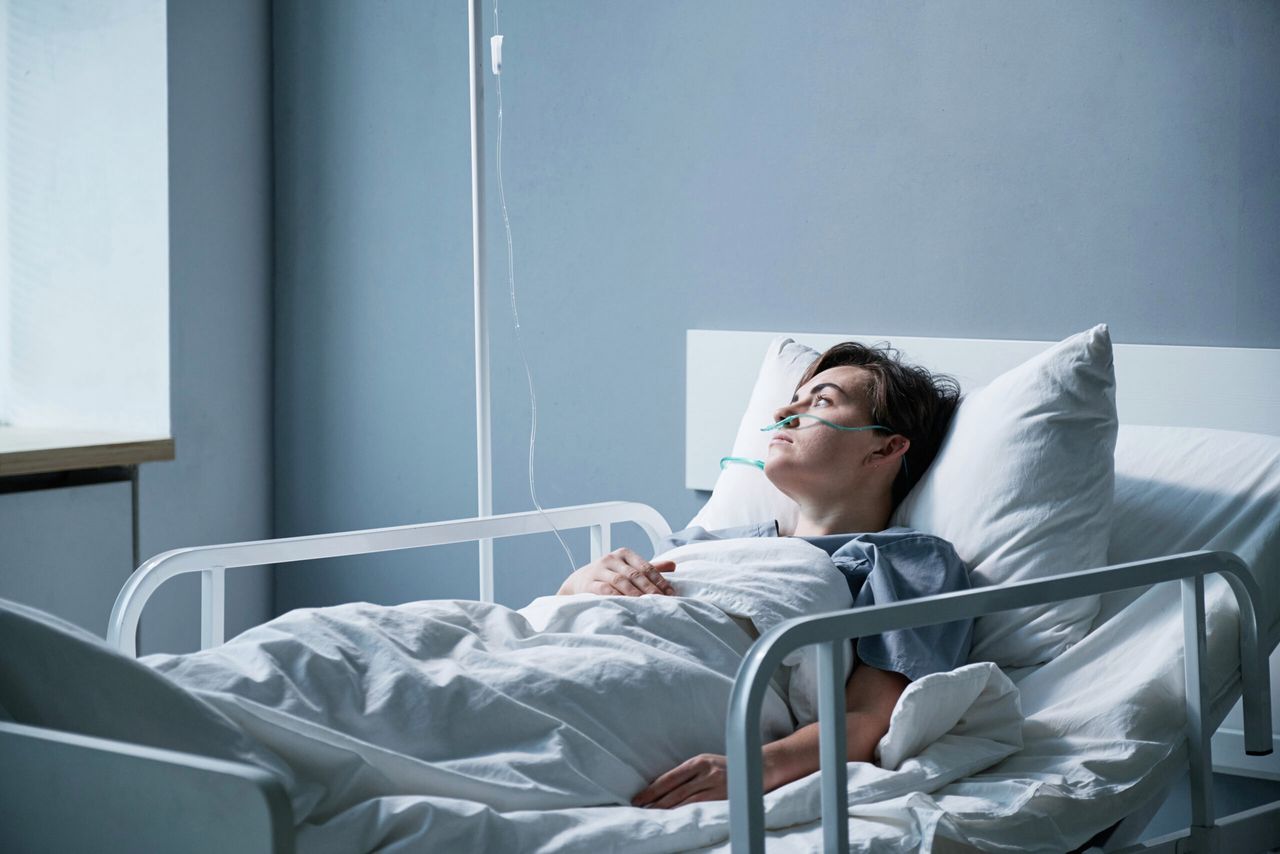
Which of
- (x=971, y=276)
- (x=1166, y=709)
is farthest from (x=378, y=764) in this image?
(x=971, y=276)

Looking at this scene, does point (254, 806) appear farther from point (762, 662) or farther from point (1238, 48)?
point (1238, 48)

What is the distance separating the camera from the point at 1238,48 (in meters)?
2.15

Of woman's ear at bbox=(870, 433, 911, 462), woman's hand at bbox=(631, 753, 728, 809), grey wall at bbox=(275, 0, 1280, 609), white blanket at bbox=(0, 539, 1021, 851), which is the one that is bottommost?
woman's hand at bbox=(631, 753, 728, 809)

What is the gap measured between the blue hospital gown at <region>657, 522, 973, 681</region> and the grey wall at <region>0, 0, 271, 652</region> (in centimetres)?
174

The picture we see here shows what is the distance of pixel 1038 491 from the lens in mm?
1902

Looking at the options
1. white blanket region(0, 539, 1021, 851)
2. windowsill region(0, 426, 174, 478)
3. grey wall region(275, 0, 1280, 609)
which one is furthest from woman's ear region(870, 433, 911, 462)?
windowsill region(0, 426, 174, 478)

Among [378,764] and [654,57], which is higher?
[654,57]

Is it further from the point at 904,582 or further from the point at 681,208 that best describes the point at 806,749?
the point at 681,208

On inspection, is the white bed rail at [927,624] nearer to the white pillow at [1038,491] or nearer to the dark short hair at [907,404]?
the white pillow at [1038,491]

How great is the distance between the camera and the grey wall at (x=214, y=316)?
3.21 m

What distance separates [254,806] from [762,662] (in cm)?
45

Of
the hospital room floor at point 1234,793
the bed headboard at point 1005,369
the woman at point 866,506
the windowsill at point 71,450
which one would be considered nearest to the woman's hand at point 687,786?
the woman at point 866,506

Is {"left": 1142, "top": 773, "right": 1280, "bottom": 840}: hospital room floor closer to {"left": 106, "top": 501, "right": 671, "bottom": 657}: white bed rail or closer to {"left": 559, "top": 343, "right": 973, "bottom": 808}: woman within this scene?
{"left": 559, "top": 343, "right": 973, "bottom": 808}: woman

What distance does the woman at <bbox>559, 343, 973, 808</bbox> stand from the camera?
67.5 inches
